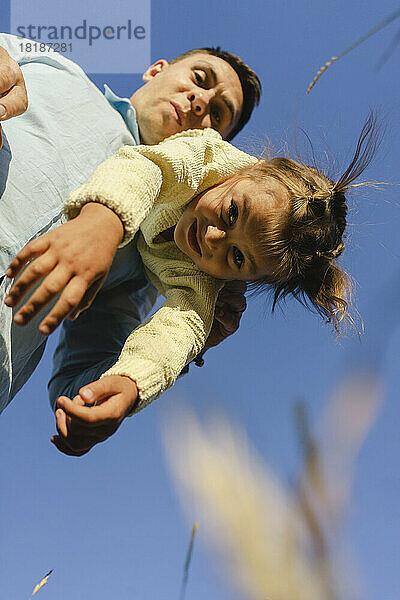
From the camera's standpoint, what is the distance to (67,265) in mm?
458

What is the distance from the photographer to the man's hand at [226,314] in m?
0.86

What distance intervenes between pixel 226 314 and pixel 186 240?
0.48ft

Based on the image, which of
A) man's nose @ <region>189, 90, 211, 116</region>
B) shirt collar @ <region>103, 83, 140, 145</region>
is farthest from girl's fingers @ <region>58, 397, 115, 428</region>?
man's nose @ <region>189, 90, 211, 116</region>

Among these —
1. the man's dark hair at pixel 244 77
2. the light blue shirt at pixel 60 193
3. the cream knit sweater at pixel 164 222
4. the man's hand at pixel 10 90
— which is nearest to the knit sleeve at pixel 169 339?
the cream knit sweater at pixel 164 222

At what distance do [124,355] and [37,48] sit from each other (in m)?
0.56

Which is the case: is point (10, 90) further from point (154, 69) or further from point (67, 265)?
point (154, 69)

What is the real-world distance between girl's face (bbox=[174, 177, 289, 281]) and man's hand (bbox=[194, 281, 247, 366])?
82 millimetres

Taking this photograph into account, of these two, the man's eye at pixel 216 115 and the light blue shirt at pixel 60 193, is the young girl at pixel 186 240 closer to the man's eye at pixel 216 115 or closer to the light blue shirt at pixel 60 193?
the light blue shirt at pixel 60 193

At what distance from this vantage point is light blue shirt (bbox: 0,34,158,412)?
0.65 m

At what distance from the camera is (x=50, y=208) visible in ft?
2.23

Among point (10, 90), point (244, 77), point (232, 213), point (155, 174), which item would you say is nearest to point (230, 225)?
point (232, 213)

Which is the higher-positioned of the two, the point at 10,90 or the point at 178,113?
the point at 10,90

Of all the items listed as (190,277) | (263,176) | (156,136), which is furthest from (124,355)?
(156,136)

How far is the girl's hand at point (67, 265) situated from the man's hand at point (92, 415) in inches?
3.8
